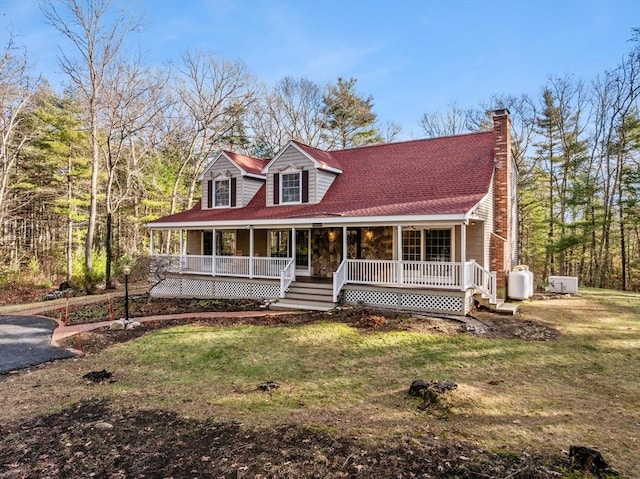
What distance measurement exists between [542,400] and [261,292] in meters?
10.9

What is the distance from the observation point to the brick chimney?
13.8 m

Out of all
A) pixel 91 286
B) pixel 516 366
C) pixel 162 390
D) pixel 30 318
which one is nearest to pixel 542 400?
pixel 516 366

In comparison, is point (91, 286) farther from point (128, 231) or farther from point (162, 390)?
point (162, 390)

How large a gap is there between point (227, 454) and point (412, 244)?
36.0ft

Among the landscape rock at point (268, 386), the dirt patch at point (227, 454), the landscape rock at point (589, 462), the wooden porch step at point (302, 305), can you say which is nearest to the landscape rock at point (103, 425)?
the dirt patch at point (227, 454)

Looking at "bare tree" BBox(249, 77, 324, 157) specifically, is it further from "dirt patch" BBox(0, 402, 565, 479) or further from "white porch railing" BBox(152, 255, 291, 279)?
"dirt patch" BBox(0, 402, 565, 479)

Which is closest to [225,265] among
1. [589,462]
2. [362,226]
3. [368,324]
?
[362,226]

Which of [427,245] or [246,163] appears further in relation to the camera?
[246,163]

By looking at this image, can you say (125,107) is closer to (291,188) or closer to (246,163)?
(246,163)

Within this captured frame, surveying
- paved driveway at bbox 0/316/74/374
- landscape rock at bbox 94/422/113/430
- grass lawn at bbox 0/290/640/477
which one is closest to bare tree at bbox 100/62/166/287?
paved driveway at bbox 0/316/74/374

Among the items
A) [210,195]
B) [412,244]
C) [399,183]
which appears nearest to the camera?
[412,244]

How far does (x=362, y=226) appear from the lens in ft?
42.8

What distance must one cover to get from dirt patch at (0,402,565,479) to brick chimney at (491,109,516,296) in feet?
35.8

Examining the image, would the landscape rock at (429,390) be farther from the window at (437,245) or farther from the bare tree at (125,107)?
the bare tree at (125,107)
